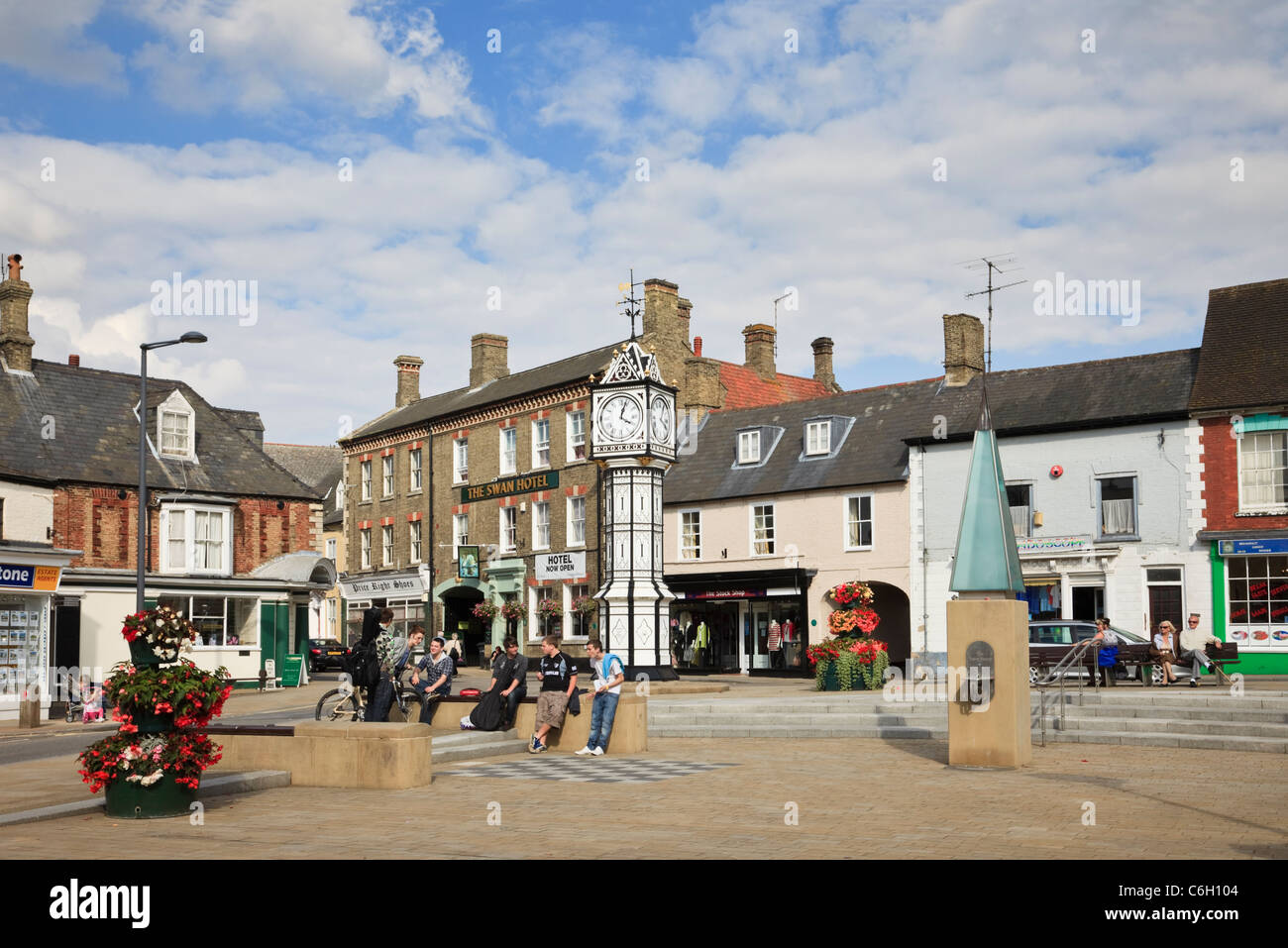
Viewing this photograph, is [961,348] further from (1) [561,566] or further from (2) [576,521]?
(1) [561,566]

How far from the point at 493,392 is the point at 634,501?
20.6m

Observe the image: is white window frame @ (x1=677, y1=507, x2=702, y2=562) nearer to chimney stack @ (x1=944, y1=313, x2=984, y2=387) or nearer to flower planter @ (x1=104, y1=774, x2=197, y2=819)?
chimney stack @ (x1=944, y1=313, x2=984, y2=387)

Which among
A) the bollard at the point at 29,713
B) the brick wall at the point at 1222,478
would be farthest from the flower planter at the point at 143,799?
the brick wall at the point at 1222,478

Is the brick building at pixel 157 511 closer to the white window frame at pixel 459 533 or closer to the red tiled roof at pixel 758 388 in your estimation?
the white window frame at pixel 459 533

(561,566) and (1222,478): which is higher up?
A: (1222,478)

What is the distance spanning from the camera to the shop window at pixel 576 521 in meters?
41.3

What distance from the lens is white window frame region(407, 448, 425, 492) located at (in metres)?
48.9

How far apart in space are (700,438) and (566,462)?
4.71 m

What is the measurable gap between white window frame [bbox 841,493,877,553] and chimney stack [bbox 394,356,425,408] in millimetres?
24220

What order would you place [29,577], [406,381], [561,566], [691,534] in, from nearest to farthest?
[29,577], [691,534], [561,566], [406,381]

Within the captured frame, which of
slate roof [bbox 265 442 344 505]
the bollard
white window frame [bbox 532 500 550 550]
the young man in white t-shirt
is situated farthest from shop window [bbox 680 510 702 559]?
slate roof [bbox 265 442 344 505]

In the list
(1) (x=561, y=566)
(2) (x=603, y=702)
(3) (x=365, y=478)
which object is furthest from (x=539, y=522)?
(2) (x=603, y=702)

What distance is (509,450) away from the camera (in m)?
44.8

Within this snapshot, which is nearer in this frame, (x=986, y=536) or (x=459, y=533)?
(x=986, y=536)
